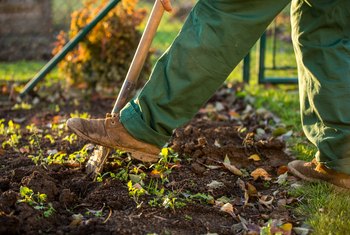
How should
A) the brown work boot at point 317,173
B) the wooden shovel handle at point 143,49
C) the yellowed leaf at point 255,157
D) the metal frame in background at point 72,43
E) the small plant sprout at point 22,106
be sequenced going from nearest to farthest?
1. the wooden shovel handle at point 143,49
2. the brown work boot at point 317,173
3. the yellowed leaf at point 255,157
4. the metal frame in background at point 72,43
5. the small plant sprout at point 22,106

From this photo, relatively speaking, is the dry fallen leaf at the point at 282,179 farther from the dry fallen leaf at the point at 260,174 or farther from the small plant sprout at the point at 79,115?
the small plant sprout at the point at 79,115

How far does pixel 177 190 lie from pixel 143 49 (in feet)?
2.38

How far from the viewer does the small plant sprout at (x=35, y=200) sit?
117 inches

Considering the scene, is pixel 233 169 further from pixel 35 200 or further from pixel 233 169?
pixel 35 200

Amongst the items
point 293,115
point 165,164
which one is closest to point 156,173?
point 165,164

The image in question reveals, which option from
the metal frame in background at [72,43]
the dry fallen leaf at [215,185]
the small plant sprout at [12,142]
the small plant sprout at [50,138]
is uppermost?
the metal frame in background at [72,43]

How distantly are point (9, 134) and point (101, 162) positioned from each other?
1.27 meters

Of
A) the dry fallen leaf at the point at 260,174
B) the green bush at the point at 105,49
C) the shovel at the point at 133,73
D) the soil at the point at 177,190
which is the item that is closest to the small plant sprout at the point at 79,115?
the soil at the point at 177,190

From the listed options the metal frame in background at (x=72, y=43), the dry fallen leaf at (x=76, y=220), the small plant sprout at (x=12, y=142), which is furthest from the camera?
the metal frame in background at (x=72, y=43)

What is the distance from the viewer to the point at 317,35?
135 inches

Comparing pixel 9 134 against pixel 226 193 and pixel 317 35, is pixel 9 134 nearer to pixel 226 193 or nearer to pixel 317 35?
pixel 226 193

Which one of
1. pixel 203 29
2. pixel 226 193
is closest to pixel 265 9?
pixel 203 29

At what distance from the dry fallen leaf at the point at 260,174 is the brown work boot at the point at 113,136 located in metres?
0.69

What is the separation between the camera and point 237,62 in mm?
3098
